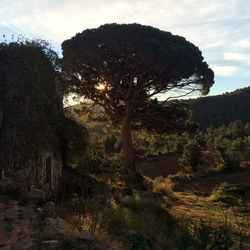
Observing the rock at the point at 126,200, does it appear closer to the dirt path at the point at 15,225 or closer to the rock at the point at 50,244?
the dirt path at the point at 15,225

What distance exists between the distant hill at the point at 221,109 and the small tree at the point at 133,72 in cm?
5463

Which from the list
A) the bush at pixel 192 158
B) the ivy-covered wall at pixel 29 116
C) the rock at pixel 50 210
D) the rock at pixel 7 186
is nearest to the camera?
the rock at pixel 50 210

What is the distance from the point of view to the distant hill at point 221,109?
Answer: 269ft

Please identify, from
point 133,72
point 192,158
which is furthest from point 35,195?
point 192,158

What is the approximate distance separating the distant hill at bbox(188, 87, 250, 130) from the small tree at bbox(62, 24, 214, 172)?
54.6 metres

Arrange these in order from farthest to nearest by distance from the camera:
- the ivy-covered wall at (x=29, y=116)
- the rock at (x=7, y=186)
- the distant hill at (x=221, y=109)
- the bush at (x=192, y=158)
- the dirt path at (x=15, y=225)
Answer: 1. the distant hill at (x=221, y=109)
2. the bush at (x=192, y=158)
3. the ivy-covered wall at (x=29, y=116)
4. the rock at (x=7, y=186)
5. the dirt path at (x=15, y=225)

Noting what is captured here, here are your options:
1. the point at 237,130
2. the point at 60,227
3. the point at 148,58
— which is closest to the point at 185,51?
the point at 148,58

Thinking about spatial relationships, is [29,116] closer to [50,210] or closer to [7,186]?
[7,186]

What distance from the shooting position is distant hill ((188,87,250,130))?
82.1m

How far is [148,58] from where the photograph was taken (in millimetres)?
22812

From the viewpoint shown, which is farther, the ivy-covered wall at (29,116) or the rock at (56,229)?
the ivy-covered wall at (29,116)

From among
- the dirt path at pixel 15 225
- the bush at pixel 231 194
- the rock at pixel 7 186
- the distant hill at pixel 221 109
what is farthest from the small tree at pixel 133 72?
the distant hill at pixel 221 109

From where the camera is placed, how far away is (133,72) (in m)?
Result: 24.5

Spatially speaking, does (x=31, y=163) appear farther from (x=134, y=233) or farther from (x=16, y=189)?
(x=134, y=233)
